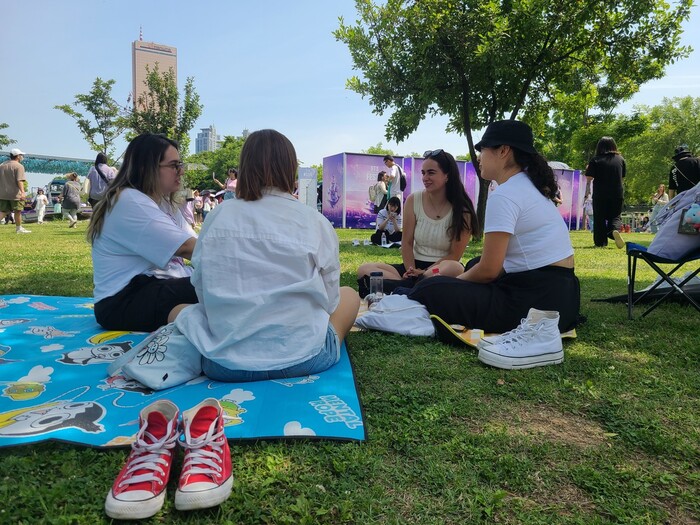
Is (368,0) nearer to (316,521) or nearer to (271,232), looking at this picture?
(271,232)

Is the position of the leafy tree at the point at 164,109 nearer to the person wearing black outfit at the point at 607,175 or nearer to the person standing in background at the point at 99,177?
the person standing in background at the point at 99,177

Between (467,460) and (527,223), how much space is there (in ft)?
5.81

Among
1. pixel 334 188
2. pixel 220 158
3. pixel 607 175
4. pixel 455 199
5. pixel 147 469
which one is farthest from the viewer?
pixel 220 158

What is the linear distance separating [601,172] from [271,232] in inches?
339

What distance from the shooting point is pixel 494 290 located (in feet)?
10.8

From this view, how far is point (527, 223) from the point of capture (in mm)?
3072

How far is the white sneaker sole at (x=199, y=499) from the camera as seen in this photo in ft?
4.64

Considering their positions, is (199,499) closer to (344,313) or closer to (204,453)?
(204,453)

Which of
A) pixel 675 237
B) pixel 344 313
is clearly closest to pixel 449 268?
pixel 344 313

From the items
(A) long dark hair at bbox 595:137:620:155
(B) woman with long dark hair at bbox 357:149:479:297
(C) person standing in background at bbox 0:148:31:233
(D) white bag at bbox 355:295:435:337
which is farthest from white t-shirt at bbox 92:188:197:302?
(C) person standing in background at bbox 0:148:31:233

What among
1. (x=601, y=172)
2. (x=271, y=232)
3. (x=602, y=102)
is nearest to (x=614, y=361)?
(x=271, y=232)

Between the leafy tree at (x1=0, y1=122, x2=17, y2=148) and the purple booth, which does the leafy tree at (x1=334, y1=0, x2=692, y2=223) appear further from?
the leafy tree at (x1=0, y1=122, x2=17, y2=148)

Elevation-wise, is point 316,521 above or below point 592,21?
below

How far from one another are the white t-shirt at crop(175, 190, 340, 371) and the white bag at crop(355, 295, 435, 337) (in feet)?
3.69
